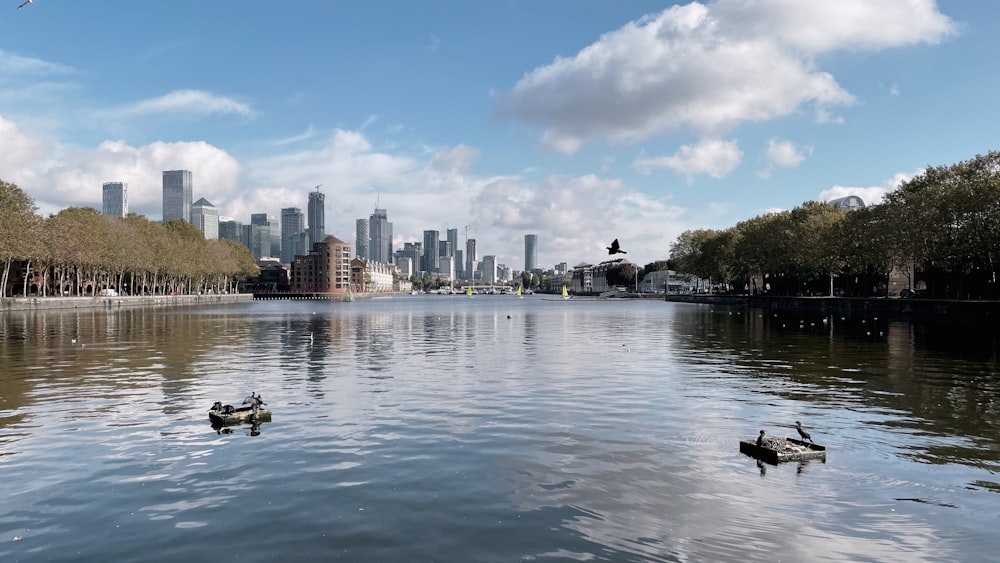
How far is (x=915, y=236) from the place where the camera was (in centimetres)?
9894

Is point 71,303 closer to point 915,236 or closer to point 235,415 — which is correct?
point 235,415

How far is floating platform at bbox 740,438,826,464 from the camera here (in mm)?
19225

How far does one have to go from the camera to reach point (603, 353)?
2042 inches

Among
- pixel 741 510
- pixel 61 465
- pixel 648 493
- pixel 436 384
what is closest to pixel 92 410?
pixel 61 465

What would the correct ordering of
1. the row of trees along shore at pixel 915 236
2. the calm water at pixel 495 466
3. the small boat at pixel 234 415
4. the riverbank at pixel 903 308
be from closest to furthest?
1. the calm water at pixel 495 466
2. the small boat at pixel 234 415
3. the riverbank at pixel 903 308
4. the row of trees along shore at pixel 915 236

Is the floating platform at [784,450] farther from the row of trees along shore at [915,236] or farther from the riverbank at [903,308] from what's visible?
the row of trees along shore at [915,236]

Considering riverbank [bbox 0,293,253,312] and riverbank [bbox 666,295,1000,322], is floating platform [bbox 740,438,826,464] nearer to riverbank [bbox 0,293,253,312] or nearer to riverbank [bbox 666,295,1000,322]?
riverbank [bbox 666,295,1000,322]

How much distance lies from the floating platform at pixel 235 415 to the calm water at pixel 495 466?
0.70 meters

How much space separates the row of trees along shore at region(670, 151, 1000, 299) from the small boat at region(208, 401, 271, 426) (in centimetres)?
9390

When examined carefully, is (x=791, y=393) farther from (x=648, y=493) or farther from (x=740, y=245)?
(x=740, y=245)

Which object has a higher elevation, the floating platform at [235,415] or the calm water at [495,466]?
the floating platform at [235,415]

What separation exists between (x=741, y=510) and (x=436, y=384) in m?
21.5

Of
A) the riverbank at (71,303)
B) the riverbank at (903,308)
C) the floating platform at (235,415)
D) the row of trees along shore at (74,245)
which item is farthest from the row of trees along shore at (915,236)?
the riverbank at (71,303)

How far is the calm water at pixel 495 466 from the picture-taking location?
1338 cm
